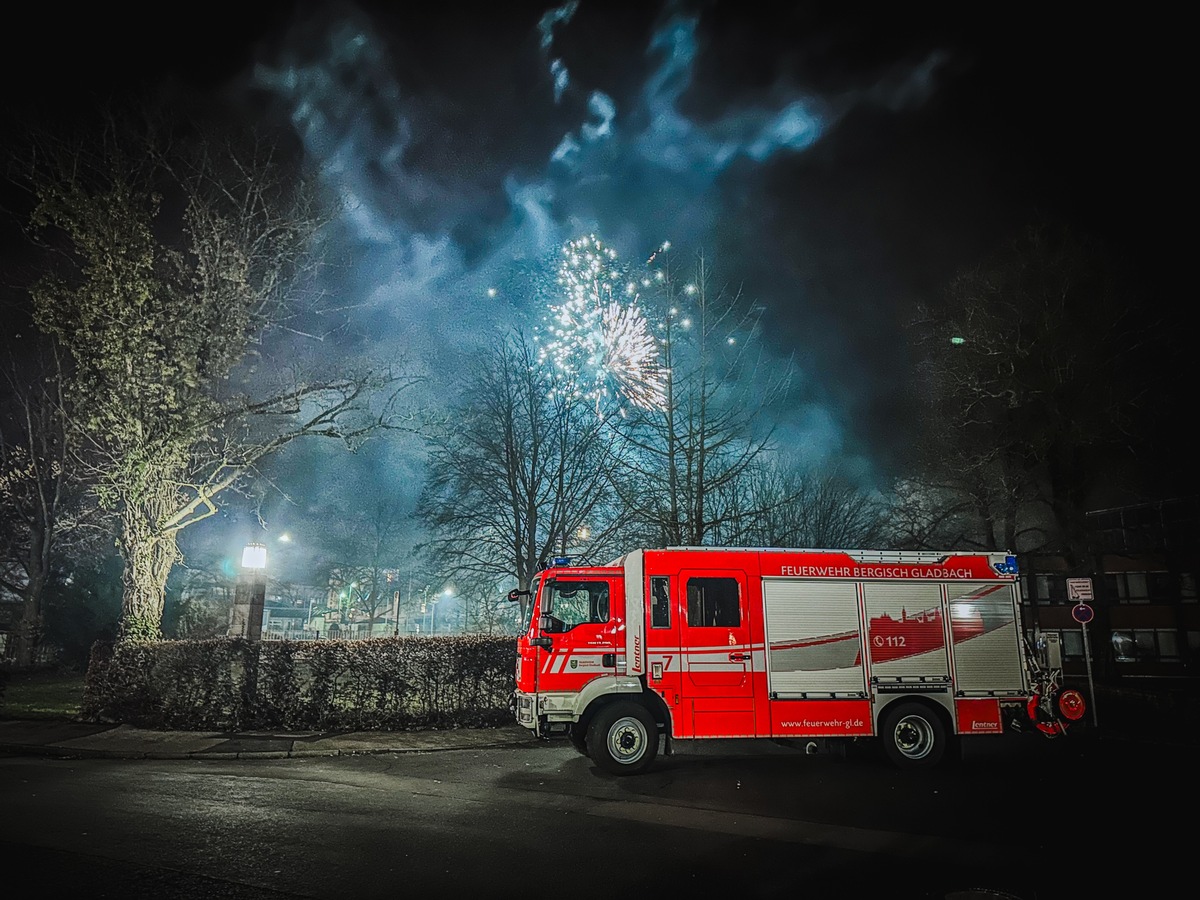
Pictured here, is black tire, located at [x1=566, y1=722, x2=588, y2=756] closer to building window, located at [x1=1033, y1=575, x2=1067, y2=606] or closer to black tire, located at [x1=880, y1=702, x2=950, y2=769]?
black tire, located at [x1=880, y1=702, x2=950, y2=769]

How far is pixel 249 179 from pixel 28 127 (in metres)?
4.64

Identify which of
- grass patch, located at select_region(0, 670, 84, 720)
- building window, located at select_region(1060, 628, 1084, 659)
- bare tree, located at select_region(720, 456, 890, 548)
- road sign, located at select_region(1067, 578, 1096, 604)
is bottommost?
grass patch, located at select_region(0, 670, 84, 720)

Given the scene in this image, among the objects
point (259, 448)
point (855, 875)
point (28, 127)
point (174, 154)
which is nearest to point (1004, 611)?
point (855, 875)

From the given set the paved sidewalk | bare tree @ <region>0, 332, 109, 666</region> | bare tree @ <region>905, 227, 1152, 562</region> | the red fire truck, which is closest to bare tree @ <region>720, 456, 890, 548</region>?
bare tree @ <region>905, 227, 1152, 562</region>

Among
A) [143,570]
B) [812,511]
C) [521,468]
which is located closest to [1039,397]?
[812,511]

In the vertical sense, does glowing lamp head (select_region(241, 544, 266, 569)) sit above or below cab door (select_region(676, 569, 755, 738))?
above

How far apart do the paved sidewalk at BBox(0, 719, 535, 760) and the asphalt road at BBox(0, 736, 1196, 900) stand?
577 mm

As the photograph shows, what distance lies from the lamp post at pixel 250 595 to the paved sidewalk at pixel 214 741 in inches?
109

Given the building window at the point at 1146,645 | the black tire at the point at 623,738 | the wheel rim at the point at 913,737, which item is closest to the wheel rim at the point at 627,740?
the black tire at the point at 623,738

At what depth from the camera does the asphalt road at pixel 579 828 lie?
18.3 ft

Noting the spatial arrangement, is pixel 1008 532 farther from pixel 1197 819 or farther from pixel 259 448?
pixel 259 448

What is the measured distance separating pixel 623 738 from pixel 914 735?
460cm

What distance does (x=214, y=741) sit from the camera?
1238 cm

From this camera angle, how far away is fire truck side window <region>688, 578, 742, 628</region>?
1084 cm
